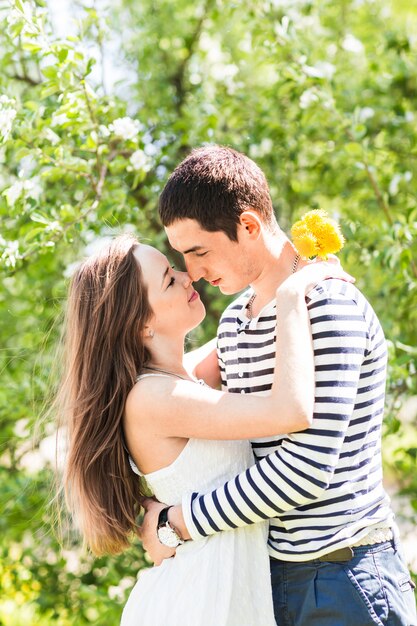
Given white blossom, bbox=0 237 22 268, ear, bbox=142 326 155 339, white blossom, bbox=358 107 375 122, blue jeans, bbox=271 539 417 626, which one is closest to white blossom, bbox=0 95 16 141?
white blossom, bbox=0 237 22 268

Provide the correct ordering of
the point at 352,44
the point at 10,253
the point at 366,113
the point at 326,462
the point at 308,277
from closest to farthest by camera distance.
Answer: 1. the point at 326,462
2. the point at 308,277
3. the point at 10,253
4. the point at 366,113
5. the point at 352,44

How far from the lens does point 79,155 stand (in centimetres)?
321

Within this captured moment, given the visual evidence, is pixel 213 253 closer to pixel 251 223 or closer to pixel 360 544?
pixel 251 223

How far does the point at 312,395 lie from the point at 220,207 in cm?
58

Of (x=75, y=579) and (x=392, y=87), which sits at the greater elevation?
(x=392, y=87)

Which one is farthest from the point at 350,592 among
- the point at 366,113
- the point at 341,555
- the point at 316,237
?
the point at 366,113

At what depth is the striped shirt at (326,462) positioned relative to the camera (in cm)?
184

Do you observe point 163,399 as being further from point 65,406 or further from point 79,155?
point 79,155

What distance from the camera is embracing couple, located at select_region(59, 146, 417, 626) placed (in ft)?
6.10

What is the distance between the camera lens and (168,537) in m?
2.02

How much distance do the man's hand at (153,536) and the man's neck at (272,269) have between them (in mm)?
580

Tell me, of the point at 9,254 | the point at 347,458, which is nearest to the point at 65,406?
the point at 9,254

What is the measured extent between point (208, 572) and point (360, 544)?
14.5 inches

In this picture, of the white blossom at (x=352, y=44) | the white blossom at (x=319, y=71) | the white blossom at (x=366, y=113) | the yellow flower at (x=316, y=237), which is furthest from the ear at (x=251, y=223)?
the white blossom at (x=352, y=44)
